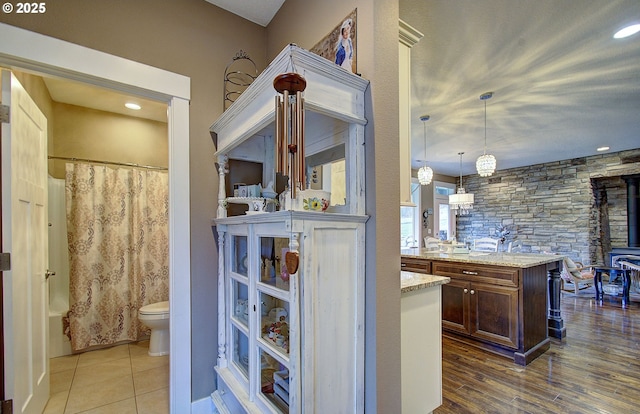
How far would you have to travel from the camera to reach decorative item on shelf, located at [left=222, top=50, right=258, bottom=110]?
207 cm

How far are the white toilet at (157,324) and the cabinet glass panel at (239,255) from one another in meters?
1.56

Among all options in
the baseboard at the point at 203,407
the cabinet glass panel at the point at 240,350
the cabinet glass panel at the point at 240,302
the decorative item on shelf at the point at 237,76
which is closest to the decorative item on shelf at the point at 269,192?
the cabinet glass panel at the point at 240,302

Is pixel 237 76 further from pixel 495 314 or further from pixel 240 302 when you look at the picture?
pixel 495 314

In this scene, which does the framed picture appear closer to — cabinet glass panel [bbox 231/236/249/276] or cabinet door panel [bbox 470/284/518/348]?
cabinet glass panel [bbox 231/236/249/276]

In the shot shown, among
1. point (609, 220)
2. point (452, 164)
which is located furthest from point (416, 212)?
point (609, 220)

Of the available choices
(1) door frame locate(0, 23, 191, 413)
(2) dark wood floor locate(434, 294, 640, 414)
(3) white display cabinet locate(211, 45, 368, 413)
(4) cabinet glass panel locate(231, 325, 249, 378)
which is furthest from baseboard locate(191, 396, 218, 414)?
(2) dark wood floor locate(434, 294, 640, 414)

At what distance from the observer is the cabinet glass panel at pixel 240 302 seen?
1.72m

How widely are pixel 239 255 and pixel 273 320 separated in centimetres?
49

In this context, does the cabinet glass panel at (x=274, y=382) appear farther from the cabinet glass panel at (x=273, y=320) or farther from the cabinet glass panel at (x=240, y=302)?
the cabinet glass panel at (x=240, y=302)

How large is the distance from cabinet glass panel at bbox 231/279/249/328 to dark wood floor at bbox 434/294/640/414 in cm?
154

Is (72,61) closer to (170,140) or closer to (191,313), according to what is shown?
(170,140)

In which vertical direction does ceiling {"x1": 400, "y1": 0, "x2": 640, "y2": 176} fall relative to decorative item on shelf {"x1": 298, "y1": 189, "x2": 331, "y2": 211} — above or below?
above

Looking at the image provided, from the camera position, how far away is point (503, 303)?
279cm

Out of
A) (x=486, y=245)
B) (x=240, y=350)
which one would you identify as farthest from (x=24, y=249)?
(x=486, y=245)
